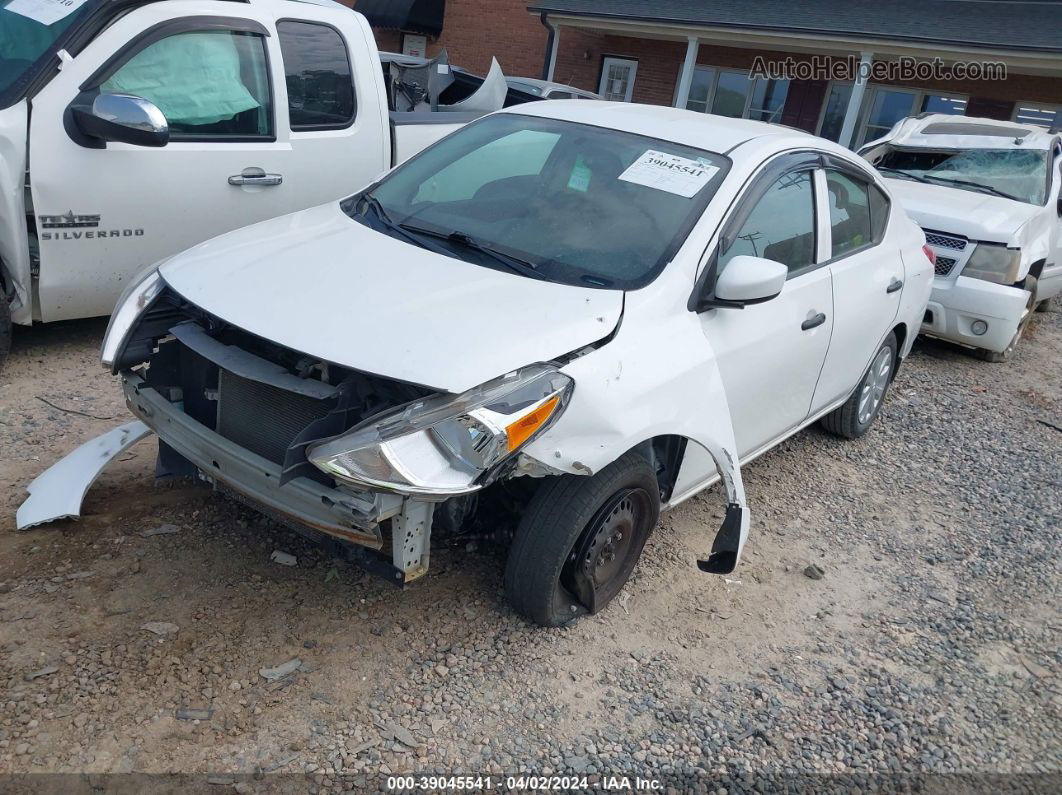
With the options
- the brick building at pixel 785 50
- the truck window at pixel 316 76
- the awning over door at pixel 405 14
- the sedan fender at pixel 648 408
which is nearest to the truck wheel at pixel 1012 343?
the sedan fender at pixel 648 408

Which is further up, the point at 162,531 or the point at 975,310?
the point at 975,310

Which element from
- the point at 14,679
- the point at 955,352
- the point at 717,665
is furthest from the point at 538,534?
the point at 955,352

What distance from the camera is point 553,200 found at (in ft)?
11.7

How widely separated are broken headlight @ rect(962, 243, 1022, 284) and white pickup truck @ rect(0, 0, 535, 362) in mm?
4869

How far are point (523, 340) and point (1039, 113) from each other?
15065 mm

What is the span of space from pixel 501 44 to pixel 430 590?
62.0ft

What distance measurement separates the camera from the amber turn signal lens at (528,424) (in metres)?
2.57

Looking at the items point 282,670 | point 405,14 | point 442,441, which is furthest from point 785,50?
point 282,670

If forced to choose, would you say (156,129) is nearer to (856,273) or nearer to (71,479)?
(71,479)

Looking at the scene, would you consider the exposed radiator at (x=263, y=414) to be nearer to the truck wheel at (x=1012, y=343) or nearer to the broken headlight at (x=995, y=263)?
the broken headlight at (x=995, y=263)

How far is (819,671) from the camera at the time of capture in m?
3.29

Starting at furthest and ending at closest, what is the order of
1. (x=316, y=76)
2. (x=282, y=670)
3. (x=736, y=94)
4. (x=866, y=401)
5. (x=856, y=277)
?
1. (x=736, y=94)
2. (x=316, y=76)
3. (x=866, y=401)
4. (x=856, y=277)
5. (x=282, y=670)

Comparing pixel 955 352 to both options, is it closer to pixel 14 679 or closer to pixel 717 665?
pixel 717 665

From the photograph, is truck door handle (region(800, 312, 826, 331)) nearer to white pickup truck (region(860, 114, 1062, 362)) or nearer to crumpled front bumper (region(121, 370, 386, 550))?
crumpled front bumper (region(121, 370, 386, 550))
